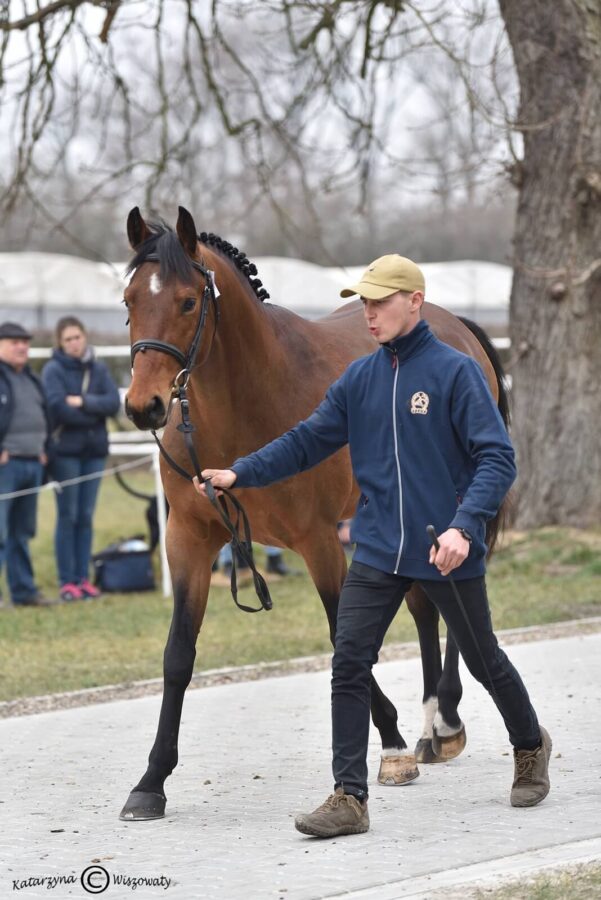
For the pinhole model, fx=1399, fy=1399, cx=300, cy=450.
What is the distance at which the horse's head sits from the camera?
16.0 ft

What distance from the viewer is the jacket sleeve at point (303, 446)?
4980 mm

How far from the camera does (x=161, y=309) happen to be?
505 cm

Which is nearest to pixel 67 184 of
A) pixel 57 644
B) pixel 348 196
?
pixel 348 196

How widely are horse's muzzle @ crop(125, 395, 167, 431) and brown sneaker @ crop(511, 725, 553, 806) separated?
5.91 feet

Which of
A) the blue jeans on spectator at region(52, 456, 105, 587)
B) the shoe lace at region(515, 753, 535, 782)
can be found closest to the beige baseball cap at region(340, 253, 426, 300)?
the shoe lace at region(515, 753, 535, 782)

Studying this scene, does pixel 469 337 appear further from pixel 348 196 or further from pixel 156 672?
pixel 348 196

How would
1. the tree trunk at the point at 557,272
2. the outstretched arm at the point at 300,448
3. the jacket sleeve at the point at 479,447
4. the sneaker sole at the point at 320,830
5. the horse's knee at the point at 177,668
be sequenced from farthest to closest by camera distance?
the tree trunk at the point at 557,272
the horse's knee at the point at 177,668
the outstretched arm at the point at 300,448
the sneaker sole at the point at 320,830
the jacket sleeve at the point at 479,447

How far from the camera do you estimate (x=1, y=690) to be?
8078 mm

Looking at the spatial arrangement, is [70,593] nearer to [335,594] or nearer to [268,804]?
[335,594]

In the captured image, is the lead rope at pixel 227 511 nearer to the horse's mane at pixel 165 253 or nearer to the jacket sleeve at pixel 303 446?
the jacket sleeve at pixel 303 446

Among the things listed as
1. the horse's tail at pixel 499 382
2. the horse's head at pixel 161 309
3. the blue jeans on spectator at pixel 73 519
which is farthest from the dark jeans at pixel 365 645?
the blue jeans on spectator at pixel 73 519

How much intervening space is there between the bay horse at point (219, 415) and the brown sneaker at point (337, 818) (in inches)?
24.7

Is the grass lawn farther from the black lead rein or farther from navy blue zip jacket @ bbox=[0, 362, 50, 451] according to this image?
the black lead rein
